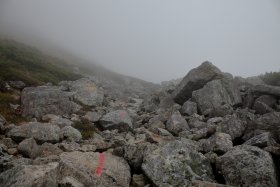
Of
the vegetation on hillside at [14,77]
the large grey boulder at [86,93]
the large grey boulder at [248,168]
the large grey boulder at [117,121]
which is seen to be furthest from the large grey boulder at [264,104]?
the vegetation on hillside at [14,77]

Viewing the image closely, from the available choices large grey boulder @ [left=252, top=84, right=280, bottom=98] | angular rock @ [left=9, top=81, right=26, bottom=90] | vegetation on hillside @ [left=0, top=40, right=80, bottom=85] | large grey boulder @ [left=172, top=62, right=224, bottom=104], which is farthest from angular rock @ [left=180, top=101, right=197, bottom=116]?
vegetation on hillside @ [left=0, top=40, right=80, bottom=85]

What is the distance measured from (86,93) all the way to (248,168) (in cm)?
2027

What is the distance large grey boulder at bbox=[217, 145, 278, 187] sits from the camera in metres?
10.0

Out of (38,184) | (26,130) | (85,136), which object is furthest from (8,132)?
(38,184)

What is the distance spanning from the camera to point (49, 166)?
33.1 ft

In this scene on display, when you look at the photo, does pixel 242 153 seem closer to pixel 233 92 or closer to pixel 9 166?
pixel 9 166

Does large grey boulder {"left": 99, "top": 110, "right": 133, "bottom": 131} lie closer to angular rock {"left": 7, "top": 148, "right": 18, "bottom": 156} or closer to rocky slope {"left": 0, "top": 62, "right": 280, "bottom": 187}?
rocky slope {"left": 0, "top": 62, "right": 280, "bottom": 187}

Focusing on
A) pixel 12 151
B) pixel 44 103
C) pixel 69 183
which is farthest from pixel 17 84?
pixel 69 183

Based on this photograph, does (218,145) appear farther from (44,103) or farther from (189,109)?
(44,103)

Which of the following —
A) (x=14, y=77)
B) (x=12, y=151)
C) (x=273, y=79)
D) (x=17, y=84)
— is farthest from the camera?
(x=273, y=79)

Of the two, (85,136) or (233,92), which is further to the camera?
(233,92)

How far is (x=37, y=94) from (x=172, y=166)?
13.9 meters

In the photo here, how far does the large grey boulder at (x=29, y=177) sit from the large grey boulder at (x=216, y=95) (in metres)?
14.5

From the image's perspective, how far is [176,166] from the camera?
10.9 m
